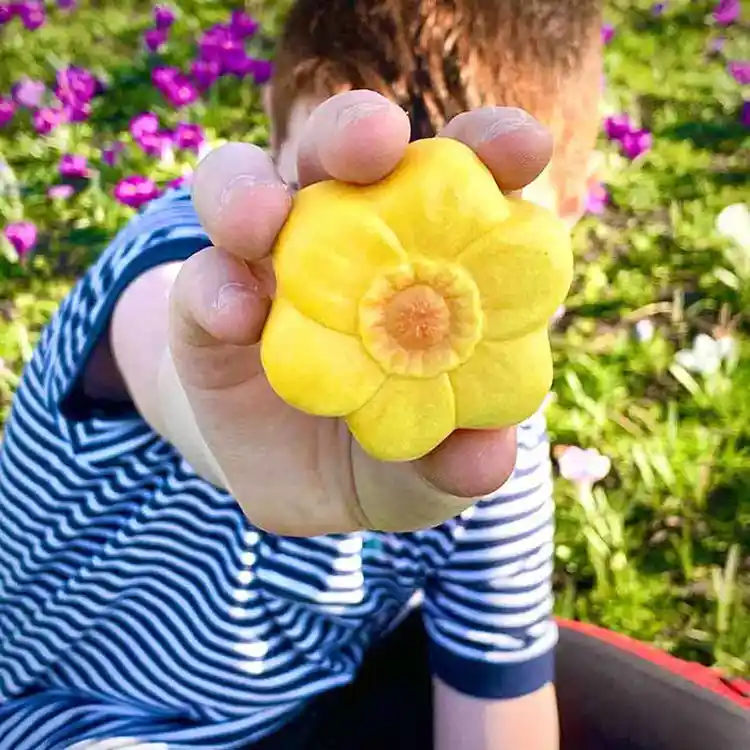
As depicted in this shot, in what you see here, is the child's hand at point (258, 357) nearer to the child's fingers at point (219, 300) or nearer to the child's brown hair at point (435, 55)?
the child's fingers at point (219, 300)

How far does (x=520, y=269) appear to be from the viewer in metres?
0.59

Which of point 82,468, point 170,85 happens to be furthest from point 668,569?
point 170,85

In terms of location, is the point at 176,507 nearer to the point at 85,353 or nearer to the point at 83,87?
the point at 85,353

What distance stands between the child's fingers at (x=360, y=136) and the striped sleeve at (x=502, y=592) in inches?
20.2

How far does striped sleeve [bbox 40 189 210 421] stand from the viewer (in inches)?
36.5

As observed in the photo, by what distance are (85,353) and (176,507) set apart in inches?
6.4

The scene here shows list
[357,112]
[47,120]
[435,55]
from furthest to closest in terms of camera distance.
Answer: [47,120] → [435,55] → [357,112]

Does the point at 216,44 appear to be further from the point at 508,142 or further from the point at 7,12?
the point at 508,142

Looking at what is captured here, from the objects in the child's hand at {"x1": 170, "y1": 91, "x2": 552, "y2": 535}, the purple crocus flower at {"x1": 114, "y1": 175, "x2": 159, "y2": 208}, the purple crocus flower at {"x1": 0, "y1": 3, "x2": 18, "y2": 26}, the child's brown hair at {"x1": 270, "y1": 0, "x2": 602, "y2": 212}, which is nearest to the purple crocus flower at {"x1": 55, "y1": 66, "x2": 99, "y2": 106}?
the purple crocus flower at {"x1": 0, "y1": 3, "x2": 18, "y2": 26}

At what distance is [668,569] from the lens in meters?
1.60

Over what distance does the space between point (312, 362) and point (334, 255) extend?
0.18ft

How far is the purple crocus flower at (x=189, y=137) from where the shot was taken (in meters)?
2.32

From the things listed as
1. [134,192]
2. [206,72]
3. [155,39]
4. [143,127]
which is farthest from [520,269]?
[155,39]

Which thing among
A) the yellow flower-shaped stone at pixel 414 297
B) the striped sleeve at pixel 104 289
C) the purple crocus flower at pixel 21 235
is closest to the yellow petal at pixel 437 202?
the yellow flower-shaped stone at pixel 414 297
